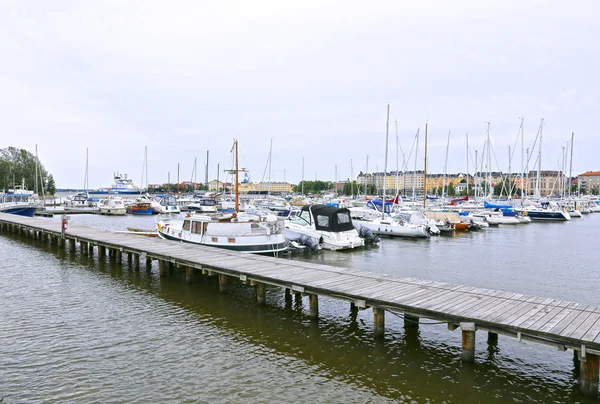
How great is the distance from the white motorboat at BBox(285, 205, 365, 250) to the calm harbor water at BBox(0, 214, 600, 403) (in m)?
12.1

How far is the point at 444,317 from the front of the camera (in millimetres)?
10648

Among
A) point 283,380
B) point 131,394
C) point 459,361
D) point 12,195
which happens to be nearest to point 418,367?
point 459,361

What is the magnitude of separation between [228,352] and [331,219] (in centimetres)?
2047

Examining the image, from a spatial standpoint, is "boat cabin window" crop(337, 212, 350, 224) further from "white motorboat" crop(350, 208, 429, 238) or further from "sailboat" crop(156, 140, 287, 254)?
"sailboat" crop(156, 140, 287, 254)

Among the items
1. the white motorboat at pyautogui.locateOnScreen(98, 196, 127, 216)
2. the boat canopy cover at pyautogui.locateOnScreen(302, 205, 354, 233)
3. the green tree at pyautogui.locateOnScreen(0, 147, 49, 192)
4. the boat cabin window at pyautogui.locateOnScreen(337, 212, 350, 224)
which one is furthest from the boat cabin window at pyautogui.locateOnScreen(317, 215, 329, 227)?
the green tree at pyautogui.locateOnScreen(0, 147, 49, 192)

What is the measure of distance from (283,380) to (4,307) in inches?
436

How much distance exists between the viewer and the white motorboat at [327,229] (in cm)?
3075

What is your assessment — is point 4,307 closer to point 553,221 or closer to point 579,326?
point 579,326

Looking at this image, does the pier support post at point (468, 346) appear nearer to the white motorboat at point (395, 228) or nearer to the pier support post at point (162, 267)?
the pier support post at point (162, 267)

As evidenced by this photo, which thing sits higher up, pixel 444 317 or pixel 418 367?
pixel 444 317

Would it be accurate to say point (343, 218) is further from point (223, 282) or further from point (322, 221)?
point (223, 282)

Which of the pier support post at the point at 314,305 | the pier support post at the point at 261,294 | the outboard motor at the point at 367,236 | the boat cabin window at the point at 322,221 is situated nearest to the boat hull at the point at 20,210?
the boat cabin window at the point at 322,221

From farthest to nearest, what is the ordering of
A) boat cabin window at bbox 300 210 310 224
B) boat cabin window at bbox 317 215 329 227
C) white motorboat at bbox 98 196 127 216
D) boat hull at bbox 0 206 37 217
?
white motorboat at bbox 98 196 127 216 → boat hull at bbox 0 206 37 217 → boat cabin window at bbox 300 210 310 224 → boat cabin window at bbox 317 215 329 227

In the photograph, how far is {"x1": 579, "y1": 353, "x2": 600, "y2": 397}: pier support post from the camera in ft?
29.4
